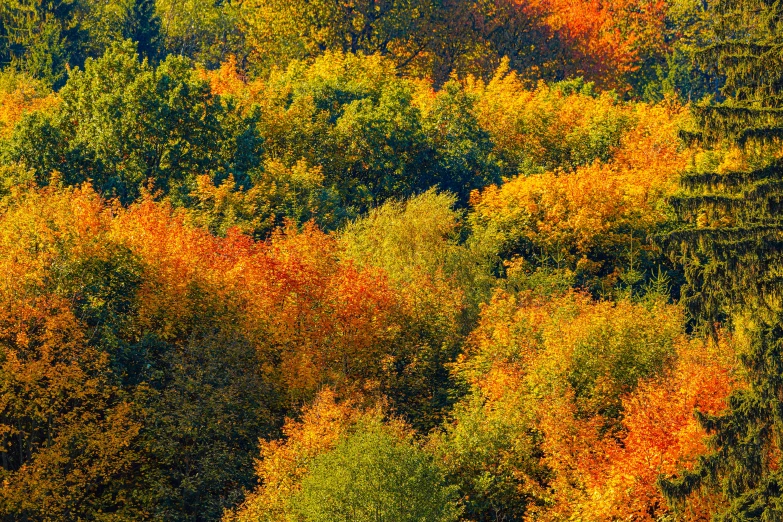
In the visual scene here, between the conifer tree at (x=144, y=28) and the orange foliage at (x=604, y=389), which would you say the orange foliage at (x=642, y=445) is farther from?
the conifer tree at (x=144, y=28)

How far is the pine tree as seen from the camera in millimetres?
50312

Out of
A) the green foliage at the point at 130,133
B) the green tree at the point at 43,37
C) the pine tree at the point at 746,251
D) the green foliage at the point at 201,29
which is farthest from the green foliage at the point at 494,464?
the green foliage at the point at 201,29

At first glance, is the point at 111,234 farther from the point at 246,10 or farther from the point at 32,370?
the point at 246,10

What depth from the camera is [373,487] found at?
52.0 m

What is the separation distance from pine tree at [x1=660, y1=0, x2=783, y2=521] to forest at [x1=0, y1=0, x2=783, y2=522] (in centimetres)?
9

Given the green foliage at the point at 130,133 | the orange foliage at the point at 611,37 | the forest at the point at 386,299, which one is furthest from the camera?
the orange foliage at the point at 611,37

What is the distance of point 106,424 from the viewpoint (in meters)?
57.6

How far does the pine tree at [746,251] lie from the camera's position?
50312mm

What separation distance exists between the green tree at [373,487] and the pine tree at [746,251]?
27.2 ft

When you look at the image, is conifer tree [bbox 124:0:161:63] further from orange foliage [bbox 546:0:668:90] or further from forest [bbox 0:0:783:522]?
orange foliage [bbox 546:0:668:90]

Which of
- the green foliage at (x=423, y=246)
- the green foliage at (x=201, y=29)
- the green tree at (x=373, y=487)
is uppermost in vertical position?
the green foliage at (x=201, y=29)

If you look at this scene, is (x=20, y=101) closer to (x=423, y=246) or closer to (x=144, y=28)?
(x=144, y=28)

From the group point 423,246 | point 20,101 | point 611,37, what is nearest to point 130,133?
point 423,246

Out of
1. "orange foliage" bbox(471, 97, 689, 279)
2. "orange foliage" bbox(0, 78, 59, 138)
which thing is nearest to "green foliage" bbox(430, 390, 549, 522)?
"orange foliage" bbox(471, 97, 689, 279)
